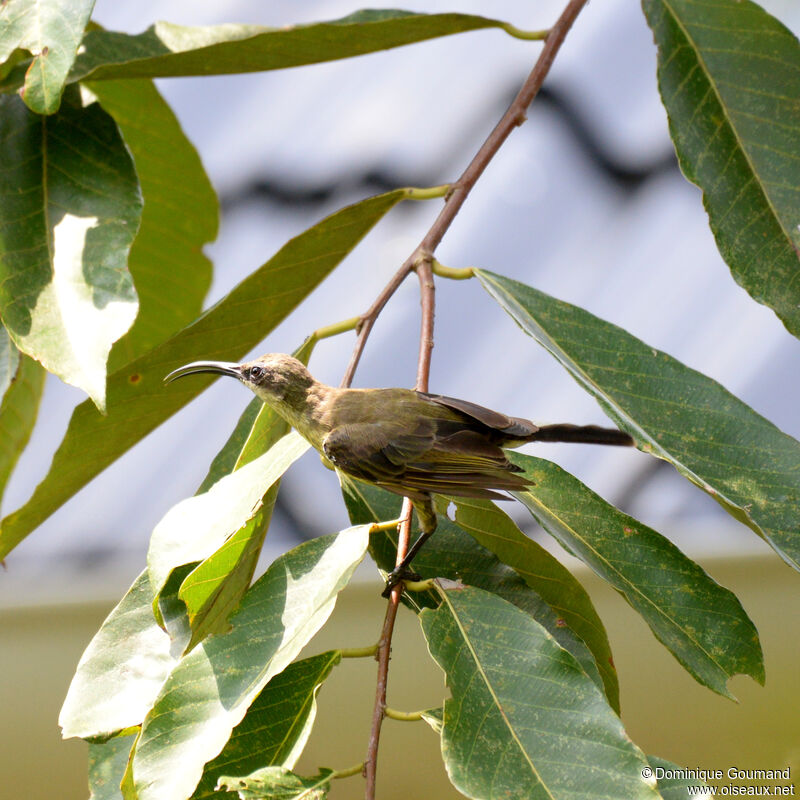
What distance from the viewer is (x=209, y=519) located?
1165 millimetres

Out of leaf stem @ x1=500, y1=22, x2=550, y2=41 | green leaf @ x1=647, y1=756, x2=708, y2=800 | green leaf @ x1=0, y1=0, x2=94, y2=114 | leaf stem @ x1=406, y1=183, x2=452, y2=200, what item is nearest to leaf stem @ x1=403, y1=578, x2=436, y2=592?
green leaf @ x1=647, y1=756, x2=708, y2=800

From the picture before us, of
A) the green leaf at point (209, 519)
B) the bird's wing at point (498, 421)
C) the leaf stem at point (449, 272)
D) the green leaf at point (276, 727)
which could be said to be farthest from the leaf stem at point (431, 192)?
the green leaf at point (276, 727)

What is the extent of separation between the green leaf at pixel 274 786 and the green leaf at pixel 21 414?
896 millimetres

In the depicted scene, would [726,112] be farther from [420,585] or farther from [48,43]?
[48,43]

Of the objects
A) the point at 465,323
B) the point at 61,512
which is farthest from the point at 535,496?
the point at 61,512

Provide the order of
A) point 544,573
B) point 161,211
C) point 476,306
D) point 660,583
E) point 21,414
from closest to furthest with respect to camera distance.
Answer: point 660,583
point 544,573
point 21,414
point 161,211
point 476,306

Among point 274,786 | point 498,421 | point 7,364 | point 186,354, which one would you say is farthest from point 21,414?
point 274,786

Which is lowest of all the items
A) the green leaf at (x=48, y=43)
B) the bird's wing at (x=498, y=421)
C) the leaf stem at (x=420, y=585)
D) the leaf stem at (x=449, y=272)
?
the leaf stem at (x=420, y=585)

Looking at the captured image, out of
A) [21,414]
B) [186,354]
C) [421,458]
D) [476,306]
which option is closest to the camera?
[421,458]

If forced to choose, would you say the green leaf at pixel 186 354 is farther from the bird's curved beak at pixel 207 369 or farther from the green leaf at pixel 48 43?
the green leaf at pixel 48 43

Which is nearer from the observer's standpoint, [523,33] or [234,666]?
[234,666]

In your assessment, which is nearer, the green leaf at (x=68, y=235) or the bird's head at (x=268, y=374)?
the green leaf at (x=68, y=235)

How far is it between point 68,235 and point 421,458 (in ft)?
2.05

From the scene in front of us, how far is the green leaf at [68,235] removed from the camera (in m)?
1.27
